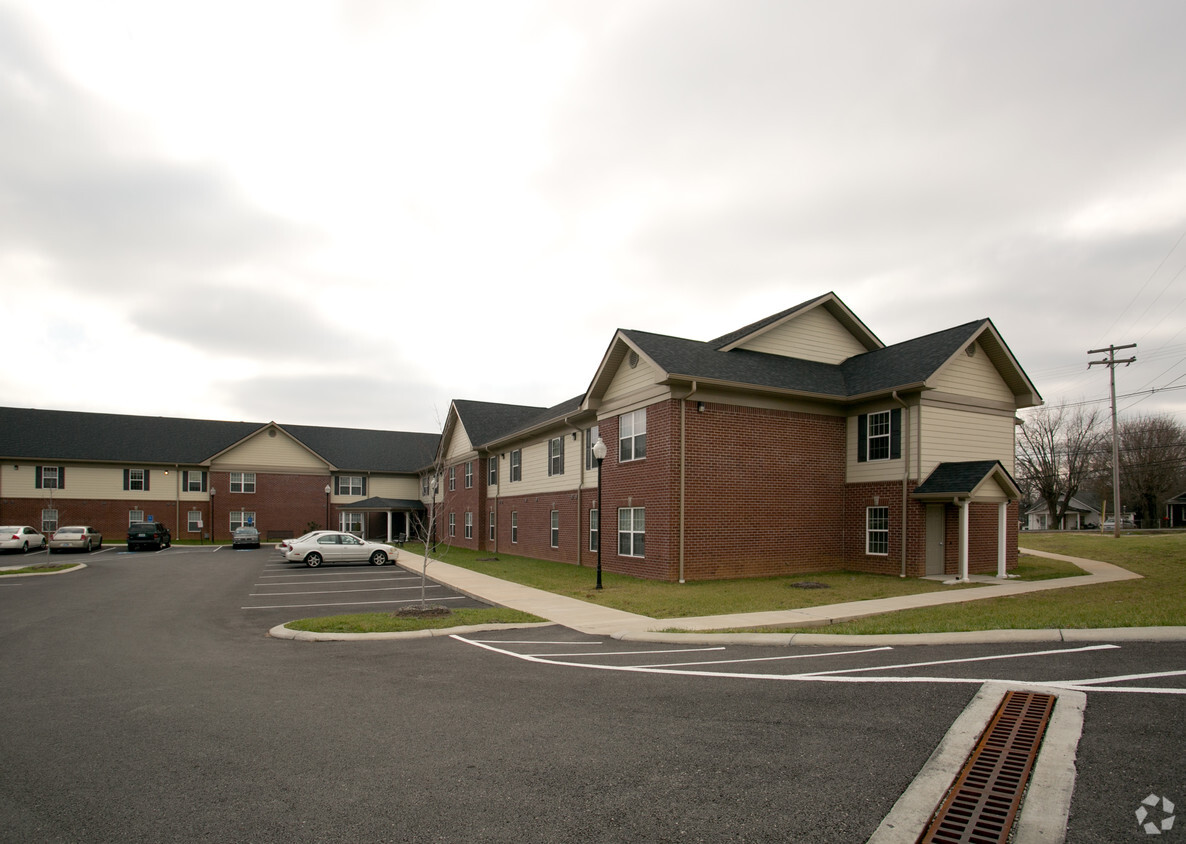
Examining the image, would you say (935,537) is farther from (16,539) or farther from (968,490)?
(16,539)

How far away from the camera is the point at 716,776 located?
504cm

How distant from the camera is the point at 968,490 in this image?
18625mm

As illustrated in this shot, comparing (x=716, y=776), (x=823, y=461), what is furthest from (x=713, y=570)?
(x=716, y=776)

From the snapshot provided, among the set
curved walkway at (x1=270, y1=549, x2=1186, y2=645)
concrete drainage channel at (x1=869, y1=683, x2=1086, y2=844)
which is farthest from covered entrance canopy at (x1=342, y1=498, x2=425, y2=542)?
concrete drainage channel at (x1=869, y1=683, x2=1086, y2=844)

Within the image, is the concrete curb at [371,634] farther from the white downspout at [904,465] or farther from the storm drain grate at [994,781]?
the white downspout at [904,465]

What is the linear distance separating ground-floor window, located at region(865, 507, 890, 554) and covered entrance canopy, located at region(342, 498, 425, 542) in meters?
34.3

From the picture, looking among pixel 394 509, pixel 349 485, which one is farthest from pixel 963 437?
pixel 349 485

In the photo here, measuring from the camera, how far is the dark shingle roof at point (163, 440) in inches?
1913

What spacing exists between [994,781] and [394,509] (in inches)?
1967

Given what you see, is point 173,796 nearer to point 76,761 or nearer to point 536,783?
point 76,761

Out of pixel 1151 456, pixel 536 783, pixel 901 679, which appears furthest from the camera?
pixel 1151 456

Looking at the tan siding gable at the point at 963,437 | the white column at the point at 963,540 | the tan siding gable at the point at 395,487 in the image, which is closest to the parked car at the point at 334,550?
the tan siding gable at the point at 963,437

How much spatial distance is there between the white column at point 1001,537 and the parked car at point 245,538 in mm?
39732

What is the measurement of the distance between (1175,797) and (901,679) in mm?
3398
